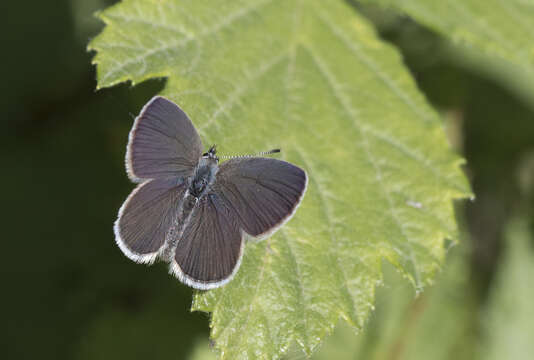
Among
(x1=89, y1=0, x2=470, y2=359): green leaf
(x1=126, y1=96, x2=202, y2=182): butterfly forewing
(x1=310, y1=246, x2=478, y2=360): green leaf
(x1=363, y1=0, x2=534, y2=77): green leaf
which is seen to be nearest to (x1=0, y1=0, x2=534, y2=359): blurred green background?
(x1=310, y1=246, x2=478, y2=360): green leaf

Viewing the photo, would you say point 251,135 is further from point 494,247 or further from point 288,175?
point 494,247

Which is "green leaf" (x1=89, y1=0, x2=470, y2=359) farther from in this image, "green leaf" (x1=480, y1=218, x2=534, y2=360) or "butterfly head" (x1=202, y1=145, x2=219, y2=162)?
"green leaf" (x1=480, y1=218, x2=534, y2=360)

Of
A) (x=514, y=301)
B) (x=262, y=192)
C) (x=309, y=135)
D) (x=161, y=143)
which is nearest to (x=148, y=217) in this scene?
(x=161, y=143)

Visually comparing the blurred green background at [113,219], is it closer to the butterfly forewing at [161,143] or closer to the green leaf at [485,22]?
the green leaf at [485,22]

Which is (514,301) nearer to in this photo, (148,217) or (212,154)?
(212,154)

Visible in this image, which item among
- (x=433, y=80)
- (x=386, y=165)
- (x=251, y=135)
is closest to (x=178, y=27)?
(x=251, y=135)

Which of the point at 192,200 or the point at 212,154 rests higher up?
the point at 212,154
